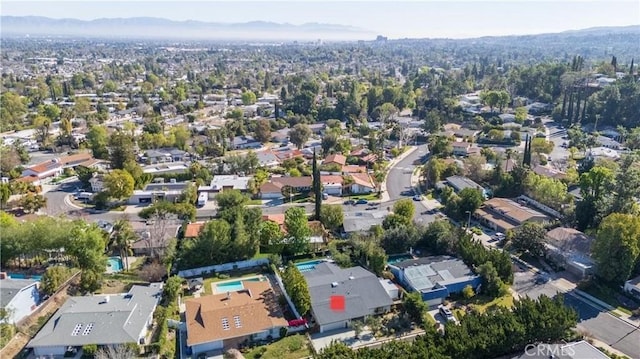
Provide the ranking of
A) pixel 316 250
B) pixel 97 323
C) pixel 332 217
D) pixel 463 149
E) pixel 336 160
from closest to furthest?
pixel 97 323 < pixel 316 250 < pixel 332 217 < pixel 336 160 < pixel 463 149

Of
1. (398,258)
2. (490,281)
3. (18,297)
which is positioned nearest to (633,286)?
(490,281)

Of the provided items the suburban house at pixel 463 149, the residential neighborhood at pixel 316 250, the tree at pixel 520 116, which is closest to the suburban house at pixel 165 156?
the residential neighborhood at pixel 316 250

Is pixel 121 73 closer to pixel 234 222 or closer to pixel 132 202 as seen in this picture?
pixel 132 202

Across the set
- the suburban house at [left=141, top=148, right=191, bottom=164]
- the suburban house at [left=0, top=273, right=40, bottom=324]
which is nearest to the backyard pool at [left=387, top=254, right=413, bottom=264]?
the suburban house at [left=0, top=273, right=40, bottom=324]

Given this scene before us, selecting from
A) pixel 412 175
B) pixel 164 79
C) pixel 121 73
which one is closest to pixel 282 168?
pixel 412 175

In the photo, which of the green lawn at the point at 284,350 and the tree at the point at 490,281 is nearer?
the green lawn at the point at 284,350

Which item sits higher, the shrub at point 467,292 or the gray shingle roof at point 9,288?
the gray shingle roof at point 9,288

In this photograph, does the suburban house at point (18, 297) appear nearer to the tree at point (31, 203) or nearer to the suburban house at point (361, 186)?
the tree at point (31, 203)

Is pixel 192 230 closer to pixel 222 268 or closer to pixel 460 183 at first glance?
pixel 222 268
